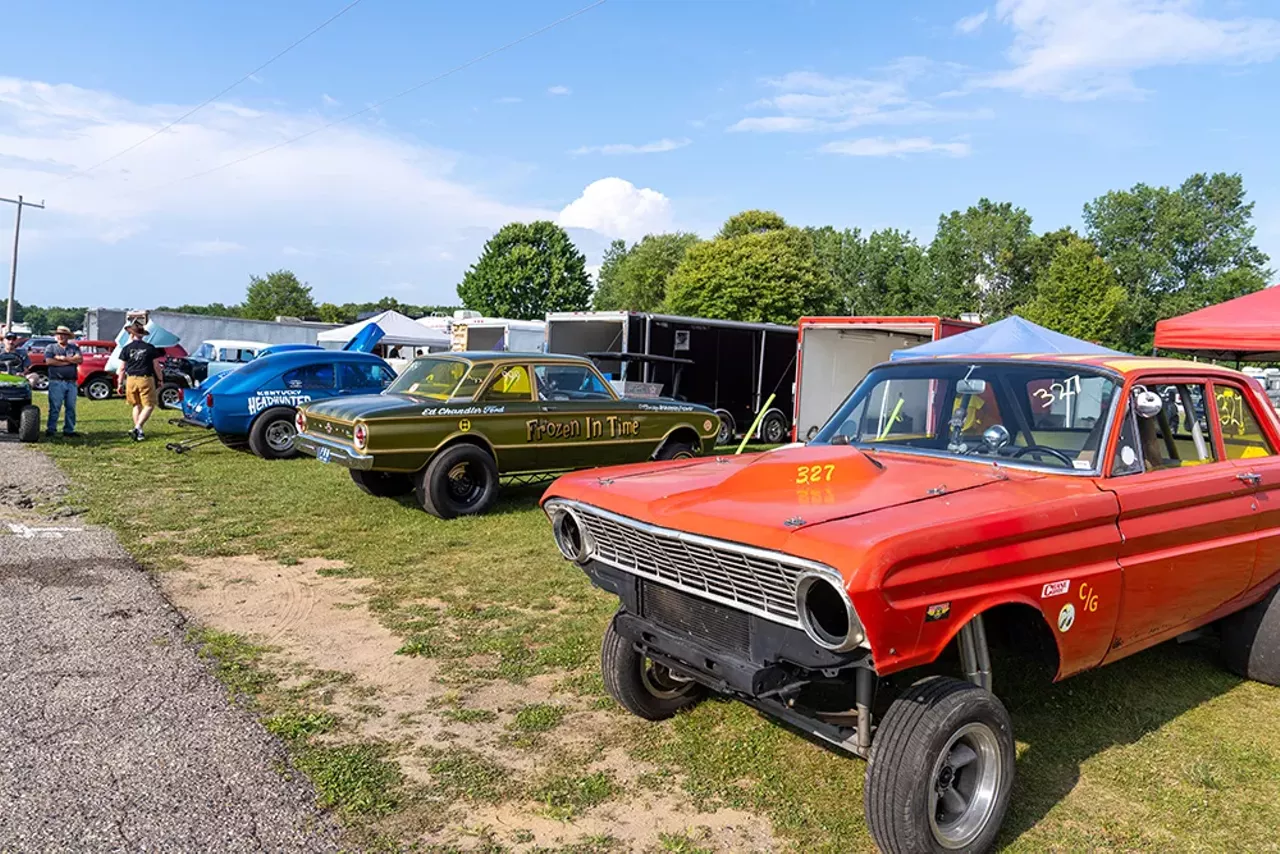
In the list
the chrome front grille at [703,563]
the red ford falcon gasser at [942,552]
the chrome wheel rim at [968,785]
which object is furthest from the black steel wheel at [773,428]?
the chrome wheel rim at [968,785]

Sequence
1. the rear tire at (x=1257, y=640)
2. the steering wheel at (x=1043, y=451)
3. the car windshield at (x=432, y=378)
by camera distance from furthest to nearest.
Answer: the car windshield at (x=432, y=378) < the rear tire at (x=1257, y=640) < the steering wheel at (x=1043, y=451)

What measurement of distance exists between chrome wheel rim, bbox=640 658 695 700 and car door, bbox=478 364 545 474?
4.90 metres

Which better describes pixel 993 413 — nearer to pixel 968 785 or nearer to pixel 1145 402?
pixel 1145 402

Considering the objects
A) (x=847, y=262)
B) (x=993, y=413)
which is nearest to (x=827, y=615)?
(x=993, y=413)

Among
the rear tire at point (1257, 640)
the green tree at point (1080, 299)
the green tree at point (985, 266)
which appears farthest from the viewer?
the green tree at point (985, 266)

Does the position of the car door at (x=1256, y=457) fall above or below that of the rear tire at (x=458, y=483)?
above

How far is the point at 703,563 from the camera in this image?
310cm

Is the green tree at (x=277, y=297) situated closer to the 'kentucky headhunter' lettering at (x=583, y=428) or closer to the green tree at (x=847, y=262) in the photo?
the green tree at (x=847, y=262)

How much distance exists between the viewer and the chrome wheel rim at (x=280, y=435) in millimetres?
12203

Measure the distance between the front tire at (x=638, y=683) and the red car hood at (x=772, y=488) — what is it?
28.1 inches

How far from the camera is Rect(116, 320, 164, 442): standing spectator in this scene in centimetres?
1282

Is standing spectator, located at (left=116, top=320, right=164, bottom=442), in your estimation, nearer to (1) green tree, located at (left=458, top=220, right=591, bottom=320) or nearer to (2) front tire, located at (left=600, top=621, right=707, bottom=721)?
(2) front tire, located at (left=600, top=621, right=707, bottom=721)

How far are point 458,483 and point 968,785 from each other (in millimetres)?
6372

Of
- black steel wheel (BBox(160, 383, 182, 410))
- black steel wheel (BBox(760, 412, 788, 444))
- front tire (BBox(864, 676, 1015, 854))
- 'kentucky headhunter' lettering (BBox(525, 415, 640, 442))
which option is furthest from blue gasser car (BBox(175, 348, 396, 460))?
front tire (BBox(864, 676, 1015, 854))
